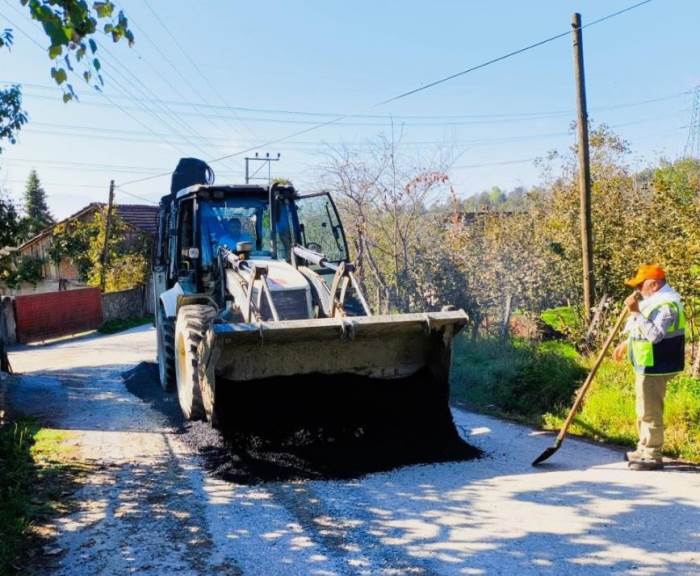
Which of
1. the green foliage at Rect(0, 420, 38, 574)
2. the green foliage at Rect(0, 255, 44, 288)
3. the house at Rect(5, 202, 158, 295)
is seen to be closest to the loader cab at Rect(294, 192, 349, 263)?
the green foliage at Rect(0, 420, 38, 574)

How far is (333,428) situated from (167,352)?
3.57 metres

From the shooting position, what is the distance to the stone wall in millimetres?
26812

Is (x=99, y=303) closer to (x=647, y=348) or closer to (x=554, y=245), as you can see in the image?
(x=554, y=245)

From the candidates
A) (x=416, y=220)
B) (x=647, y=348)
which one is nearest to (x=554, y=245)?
(x=416, y=220)

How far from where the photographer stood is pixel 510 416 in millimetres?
8148

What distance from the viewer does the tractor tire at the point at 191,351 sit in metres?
6.67

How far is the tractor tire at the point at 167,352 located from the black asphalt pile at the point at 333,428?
8.25 ft

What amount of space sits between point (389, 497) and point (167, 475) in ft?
6.80

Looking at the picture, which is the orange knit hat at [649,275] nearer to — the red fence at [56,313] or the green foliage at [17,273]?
the green foliage at [17,273]

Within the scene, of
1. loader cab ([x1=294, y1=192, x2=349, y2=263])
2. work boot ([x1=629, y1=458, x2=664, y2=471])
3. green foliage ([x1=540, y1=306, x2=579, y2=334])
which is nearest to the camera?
work boot ([x1=629, y1=458, x2=664, y2=471])

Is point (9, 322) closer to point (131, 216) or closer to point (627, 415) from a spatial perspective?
point (131, 216)

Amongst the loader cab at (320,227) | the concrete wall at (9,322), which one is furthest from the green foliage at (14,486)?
the concrete wall at (9,322)

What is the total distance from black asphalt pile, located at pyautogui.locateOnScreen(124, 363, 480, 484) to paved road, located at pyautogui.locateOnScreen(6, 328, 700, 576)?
0.26 metres

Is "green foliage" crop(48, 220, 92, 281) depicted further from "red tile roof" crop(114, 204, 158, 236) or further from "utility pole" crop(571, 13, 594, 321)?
"utility pole" crop(571, 13, 594, 321)
